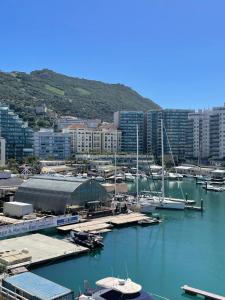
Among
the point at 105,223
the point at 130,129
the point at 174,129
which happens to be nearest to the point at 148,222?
the point at 105,223

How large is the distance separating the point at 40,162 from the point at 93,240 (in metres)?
76.0

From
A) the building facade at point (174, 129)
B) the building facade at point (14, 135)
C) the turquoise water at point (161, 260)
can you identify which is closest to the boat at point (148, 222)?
the turquoise water at point (161, 260)

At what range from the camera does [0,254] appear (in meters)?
32.8

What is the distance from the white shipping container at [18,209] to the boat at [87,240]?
A: 945 cm

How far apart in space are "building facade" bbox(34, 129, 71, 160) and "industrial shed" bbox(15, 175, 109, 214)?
7800 centimetres

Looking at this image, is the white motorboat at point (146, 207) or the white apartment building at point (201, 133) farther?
the white apartment building at point (201, 133)

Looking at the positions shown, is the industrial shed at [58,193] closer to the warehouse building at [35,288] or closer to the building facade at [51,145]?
the warehouse building at [35,288]

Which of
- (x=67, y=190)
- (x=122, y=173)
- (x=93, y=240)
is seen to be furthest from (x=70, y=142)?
(x=93, y=240)

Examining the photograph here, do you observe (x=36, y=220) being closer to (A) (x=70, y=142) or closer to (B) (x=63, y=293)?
(B) (x=63, y=293)

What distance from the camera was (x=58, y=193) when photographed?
4925 centimetres

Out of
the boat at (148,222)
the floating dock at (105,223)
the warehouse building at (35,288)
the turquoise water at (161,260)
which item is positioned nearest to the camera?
the warehouse building at (35,288)

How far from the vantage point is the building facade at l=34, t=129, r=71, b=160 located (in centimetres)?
13188

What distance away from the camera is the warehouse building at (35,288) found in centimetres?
2256

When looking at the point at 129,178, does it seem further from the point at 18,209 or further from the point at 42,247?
the point at 42,247
